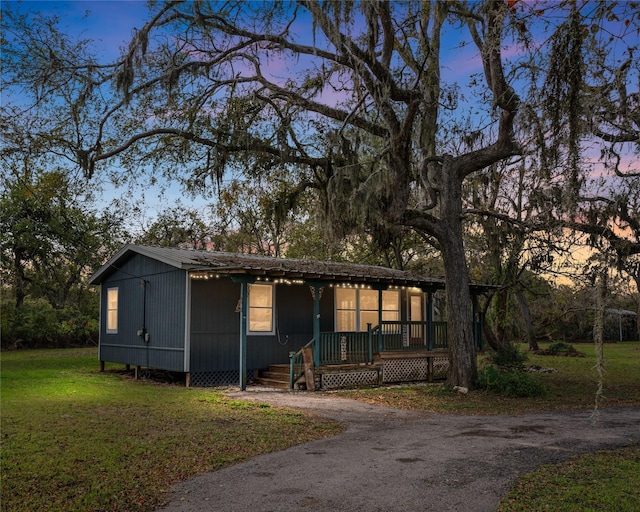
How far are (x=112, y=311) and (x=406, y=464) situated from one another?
15070 millimetres

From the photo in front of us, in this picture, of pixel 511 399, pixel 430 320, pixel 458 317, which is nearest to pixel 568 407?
pixel 511 399

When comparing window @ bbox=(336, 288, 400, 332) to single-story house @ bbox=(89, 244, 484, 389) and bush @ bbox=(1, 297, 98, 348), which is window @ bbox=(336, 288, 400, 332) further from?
bush @ bbox=(1, 297, 98, 348)

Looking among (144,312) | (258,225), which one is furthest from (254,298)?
(258,225)

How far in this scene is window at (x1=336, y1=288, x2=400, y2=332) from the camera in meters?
19.5

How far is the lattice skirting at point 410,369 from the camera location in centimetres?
1734

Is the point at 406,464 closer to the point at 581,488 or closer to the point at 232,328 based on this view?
the point at 581,488

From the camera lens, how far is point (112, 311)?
65.3 ft

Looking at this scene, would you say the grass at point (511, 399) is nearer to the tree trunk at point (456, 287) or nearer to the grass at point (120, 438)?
the tree trunk at point (456, 287)

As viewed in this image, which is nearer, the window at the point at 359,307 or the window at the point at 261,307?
the window at the point at 261,307

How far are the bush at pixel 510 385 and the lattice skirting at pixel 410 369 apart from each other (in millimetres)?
3295

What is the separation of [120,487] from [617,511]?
478cm

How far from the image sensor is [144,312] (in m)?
17.6

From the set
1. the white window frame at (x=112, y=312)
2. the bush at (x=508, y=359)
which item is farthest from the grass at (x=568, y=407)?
the white window frame at (x=112, y=312)

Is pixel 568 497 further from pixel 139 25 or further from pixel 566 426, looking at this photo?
pixel 139 25
